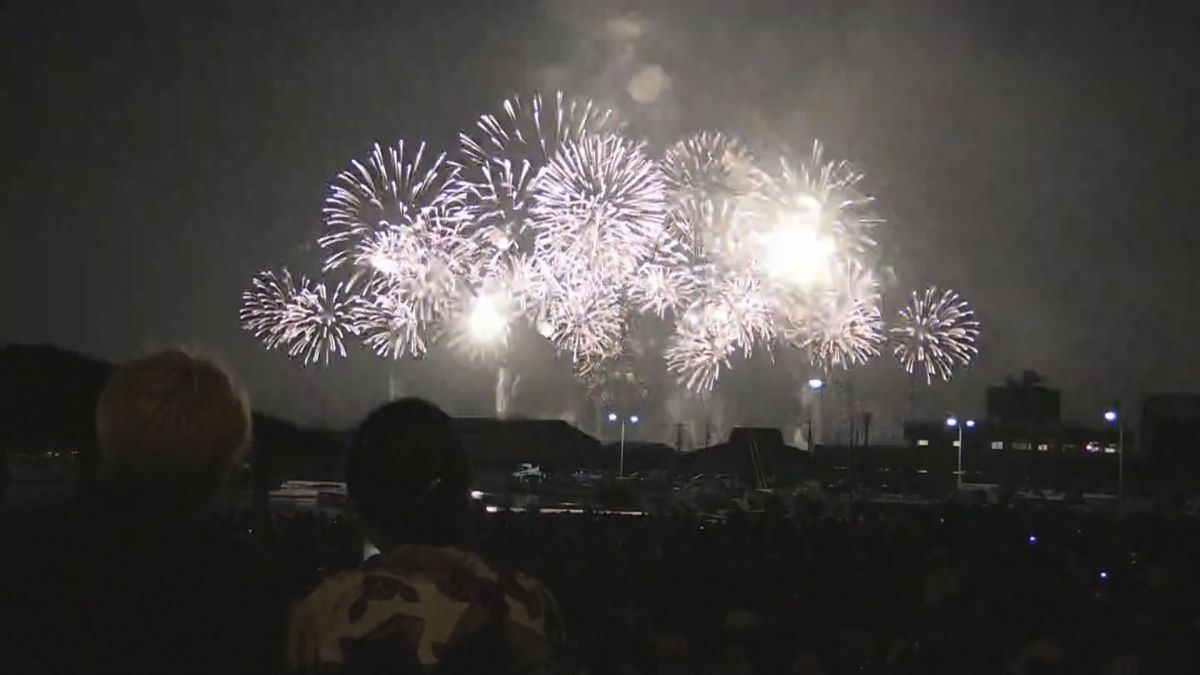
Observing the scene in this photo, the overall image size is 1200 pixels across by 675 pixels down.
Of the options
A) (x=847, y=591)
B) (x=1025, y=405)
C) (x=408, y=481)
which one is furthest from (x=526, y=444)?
(x=408, y=481)

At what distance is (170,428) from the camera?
236 cm

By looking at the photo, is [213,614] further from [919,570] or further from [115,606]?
[919,570]

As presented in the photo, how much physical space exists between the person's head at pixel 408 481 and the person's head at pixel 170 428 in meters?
0.44

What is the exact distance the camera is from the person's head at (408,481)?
2.78m

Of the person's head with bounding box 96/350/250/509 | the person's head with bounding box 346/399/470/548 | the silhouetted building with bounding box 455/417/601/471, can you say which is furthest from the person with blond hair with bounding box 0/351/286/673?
the silhouetted building with bounding box 455/417/601/471

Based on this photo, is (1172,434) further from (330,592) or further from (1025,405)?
(330,592)

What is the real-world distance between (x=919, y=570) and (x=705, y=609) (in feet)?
8.73

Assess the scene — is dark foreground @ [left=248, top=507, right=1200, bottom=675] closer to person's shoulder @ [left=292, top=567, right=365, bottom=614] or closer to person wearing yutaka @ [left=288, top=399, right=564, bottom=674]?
person's shoulder @ [left=292, top=567, right=365, bottom=614]

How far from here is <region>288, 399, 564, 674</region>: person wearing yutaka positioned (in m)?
2.55

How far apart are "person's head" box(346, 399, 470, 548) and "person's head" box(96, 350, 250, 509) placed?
0.44 meters

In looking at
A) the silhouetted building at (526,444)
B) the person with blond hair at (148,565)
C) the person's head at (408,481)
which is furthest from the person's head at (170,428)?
the silhouetted building at (526,444)

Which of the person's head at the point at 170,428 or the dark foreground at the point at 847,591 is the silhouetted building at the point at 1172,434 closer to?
the dark foreground at the point at 847,591

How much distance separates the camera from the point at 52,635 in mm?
2203

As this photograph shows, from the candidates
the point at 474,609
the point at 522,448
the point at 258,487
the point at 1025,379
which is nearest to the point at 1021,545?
the point at 258,487
